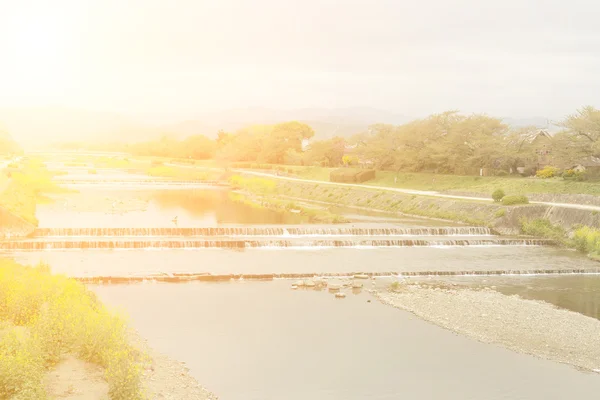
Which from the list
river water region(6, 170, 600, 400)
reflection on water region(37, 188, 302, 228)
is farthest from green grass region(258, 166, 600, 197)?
reflection on water region(37, 188, 302, 228)

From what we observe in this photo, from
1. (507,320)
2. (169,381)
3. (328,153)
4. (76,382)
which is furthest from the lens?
(328,153)

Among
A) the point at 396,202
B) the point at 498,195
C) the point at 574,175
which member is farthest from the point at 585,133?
the point at 396,202

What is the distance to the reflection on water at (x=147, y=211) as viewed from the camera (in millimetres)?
50469

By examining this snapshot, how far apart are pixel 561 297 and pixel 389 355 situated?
12.6 meters

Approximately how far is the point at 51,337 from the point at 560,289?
79.4 ft

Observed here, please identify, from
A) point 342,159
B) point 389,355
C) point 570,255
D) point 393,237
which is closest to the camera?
point 389,355

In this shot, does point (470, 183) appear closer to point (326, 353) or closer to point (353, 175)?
point (353, 175)

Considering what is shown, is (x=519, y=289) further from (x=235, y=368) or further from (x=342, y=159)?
(x=342, y=159)

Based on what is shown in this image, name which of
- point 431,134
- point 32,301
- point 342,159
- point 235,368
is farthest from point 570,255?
point 342,159

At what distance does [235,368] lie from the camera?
20906 millimetres

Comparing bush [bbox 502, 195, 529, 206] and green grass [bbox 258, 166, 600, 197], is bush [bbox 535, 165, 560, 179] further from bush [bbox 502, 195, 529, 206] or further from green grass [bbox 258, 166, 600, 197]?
bush [bbox 502, 195, 529, 206]

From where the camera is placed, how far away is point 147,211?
5828 cm

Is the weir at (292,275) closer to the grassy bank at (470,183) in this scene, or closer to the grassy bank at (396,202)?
the grassy bank at (396,202)

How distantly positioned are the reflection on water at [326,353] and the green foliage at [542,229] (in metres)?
22.1
